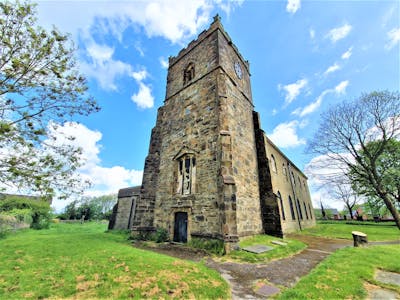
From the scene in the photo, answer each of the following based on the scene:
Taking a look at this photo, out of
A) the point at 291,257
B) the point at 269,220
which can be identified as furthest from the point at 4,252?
the point at 269,220

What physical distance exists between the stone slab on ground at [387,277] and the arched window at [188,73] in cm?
1502

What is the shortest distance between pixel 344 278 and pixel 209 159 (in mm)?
7000

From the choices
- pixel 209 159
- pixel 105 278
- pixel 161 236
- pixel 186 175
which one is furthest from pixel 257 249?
pixel 105 278

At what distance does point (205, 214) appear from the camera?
9.07m

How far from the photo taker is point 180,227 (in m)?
10.1

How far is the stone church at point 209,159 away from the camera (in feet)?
30.0

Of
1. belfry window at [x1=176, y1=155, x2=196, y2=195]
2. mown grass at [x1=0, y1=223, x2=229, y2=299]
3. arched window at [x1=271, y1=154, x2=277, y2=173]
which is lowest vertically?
mown grass at [x1=0, y1=223, x2=229, y2=299]

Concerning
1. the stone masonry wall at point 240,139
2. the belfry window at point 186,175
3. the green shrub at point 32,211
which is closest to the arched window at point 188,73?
the stone masonry wall at point 240,139

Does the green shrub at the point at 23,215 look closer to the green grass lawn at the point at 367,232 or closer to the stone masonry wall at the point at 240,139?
the stone masonry wall at the point at 240,139

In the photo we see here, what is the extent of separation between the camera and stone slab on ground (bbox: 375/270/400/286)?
4.37 meters

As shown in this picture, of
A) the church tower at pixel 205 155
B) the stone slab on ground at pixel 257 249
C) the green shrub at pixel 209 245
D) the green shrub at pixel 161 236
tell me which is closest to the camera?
the stone slab on ground at pixel 257 249

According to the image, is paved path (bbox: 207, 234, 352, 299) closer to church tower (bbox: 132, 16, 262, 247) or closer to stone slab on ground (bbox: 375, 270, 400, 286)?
church tower (bbox: 132, 16, 262, 247)

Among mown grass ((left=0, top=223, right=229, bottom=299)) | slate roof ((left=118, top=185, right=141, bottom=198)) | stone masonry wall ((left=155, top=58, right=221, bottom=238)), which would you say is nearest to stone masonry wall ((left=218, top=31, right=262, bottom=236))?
stone masonry wall ((left=155, top=58, right=221, bottom=238))

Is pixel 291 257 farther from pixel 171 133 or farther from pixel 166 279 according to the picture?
pixel 171 133
